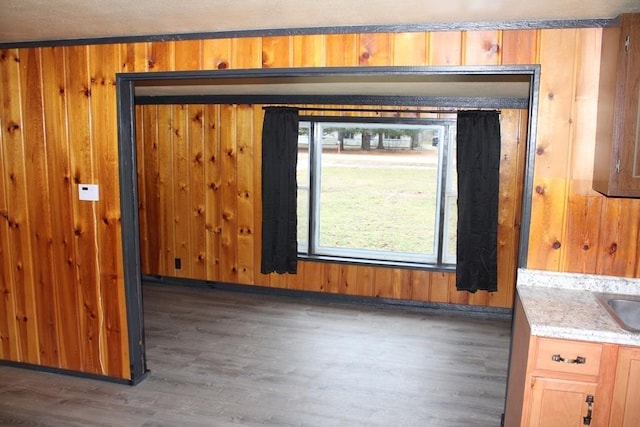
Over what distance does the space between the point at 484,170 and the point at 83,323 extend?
348cm

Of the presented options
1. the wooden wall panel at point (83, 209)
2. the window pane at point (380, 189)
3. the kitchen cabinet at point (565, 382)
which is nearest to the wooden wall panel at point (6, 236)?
the wooden wall panel at point (83, 209)

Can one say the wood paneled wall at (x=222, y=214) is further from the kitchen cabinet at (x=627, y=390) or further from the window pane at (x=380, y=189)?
the kitchen cabinet at (x=627, y=390)

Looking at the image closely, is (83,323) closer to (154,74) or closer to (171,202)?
(154,74)

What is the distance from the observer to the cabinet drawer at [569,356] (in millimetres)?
2043

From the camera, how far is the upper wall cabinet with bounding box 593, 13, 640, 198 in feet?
6.72

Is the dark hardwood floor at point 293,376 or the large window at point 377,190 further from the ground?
the large window at point 377,190

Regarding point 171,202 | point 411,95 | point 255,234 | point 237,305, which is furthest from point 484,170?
point 171,202

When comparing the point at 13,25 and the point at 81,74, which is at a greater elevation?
the point at 13,25

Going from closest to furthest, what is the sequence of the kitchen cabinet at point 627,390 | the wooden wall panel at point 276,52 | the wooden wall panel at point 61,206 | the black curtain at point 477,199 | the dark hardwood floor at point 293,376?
the kitchen cabinet at point 627,390 < the wooden wall panel at point 276,52 < the dark hardwood floor at point 293,376 < the wooden wall panel at point 61,206 < the black curtain at point 477,199

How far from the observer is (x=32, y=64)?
310 centimetres

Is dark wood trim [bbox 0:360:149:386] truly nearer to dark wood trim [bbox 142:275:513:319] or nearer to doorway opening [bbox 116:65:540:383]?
doorway opening [bbox 116:65:540:383]

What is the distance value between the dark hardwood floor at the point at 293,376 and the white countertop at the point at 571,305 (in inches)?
38.7

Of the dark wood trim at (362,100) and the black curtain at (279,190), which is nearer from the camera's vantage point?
the dark wood trim at (362,100)

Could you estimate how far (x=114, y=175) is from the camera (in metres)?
3.08
